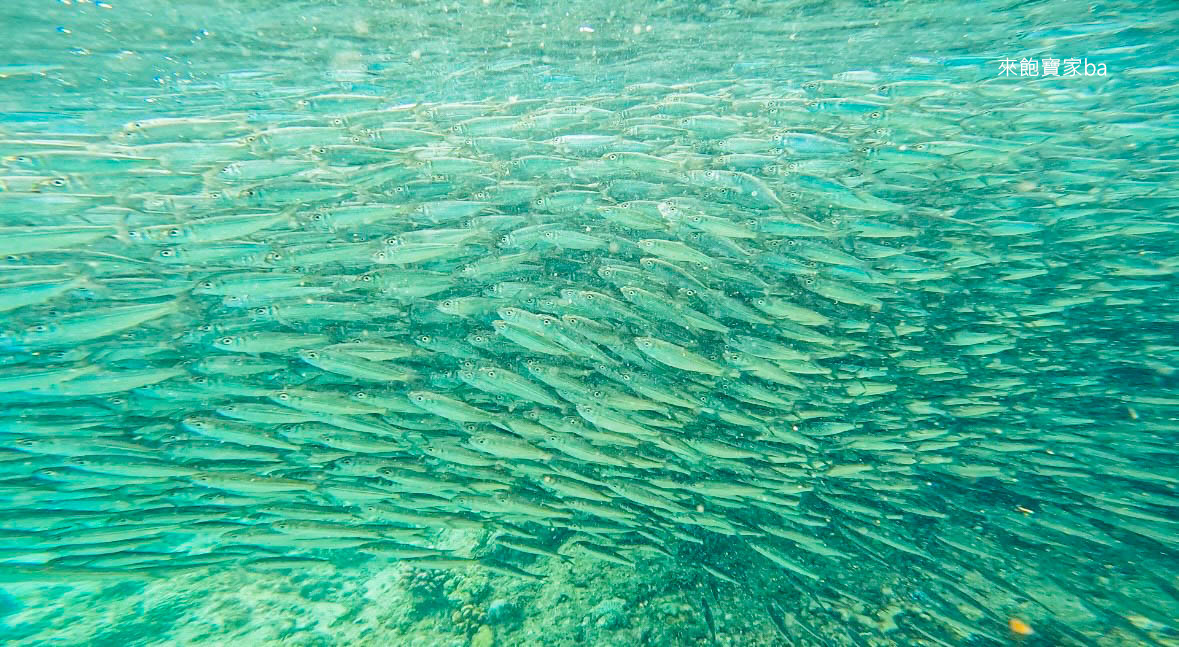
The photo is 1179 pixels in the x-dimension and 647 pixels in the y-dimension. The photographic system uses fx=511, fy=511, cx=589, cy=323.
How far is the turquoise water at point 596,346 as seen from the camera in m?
4.55

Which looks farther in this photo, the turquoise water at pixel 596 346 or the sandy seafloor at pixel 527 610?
the sandy seafloor at pixel 527 610

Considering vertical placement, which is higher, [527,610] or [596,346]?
[596,346]

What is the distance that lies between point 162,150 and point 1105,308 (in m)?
10.1

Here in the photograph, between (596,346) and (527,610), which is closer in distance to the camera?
(596,346)

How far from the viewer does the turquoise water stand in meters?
4.55

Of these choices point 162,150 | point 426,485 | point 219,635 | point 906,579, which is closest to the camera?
point 162,150

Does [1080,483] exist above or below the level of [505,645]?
above

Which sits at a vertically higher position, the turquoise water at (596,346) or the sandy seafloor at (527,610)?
the turquoise water at (596,346)

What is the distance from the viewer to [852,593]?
6105mm

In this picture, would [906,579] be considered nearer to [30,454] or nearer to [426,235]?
[426,235]

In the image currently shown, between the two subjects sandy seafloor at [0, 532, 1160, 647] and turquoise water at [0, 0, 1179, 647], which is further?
sandy seafloor at [0, 532, 1160, 647]

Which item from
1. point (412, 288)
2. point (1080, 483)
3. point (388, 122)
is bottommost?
point (1080, 483)

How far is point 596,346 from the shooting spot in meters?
4.54

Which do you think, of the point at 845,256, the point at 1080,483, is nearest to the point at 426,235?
the point at 845,256
